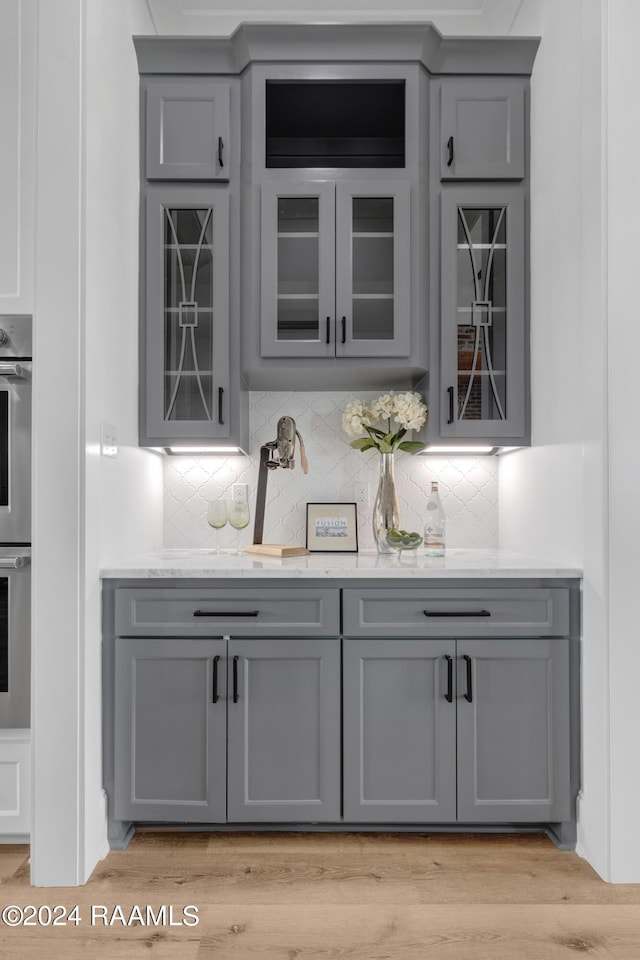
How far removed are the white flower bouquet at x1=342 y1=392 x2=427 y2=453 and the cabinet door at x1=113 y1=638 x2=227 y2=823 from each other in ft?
3.47

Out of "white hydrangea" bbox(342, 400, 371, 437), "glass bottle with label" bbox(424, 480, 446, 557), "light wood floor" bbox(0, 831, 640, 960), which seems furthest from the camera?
"white hydrangea" bbox(342, 400, 371, 437)

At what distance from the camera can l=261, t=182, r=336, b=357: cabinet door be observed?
8.15ft

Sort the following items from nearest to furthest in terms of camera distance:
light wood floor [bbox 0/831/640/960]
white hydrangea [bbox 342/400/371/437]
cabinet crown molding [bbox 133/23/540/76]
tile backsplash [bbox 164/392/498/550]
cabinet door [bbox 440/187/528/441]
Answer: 1. light wood floor [bbox 0/831/640/960]
2. cabinet crown molding [bbox 133/23/540/76]
3. cabinet door [bbox 440/187/528/441]
4. white hydrangea [bbox 342/400/371/437]
5. tile backsplash [bbox 164/392/498/550]

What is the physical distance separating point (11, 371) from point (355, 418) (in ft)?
4.34

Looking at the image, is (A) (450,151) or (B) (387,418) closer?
(A) (450,151)

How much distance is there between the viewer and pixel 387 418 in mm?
2779

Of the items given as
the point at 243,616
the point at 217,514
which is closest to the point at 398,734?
the point at 243,616

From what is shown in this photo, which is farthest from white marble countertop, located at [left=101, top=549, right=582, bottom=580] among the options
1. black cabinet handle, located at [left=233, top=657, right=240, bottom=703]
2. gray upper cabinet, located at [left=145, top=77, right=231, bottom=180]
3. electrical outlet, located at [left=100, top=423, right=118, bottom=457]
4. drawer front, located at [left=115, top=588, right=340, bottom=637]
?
gray upper cabinet, located at [left=145, top=77, right=231, bottom=180]

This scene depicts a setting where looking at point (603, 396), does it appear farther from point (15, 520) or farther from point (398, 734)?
point (15, 520)

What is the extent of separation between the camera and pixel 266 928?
68.9 inches

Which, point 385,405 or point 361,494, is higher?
point 385,405

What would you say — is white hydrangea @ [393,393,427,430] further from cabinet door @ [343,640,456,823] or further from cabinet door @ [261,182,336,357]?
cabinet door @ [343,640,456,823]

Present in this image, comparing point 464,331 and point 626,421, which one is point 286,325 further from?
point 626,421

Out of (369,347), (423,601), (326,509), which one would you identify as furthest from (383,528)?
(369,347)
